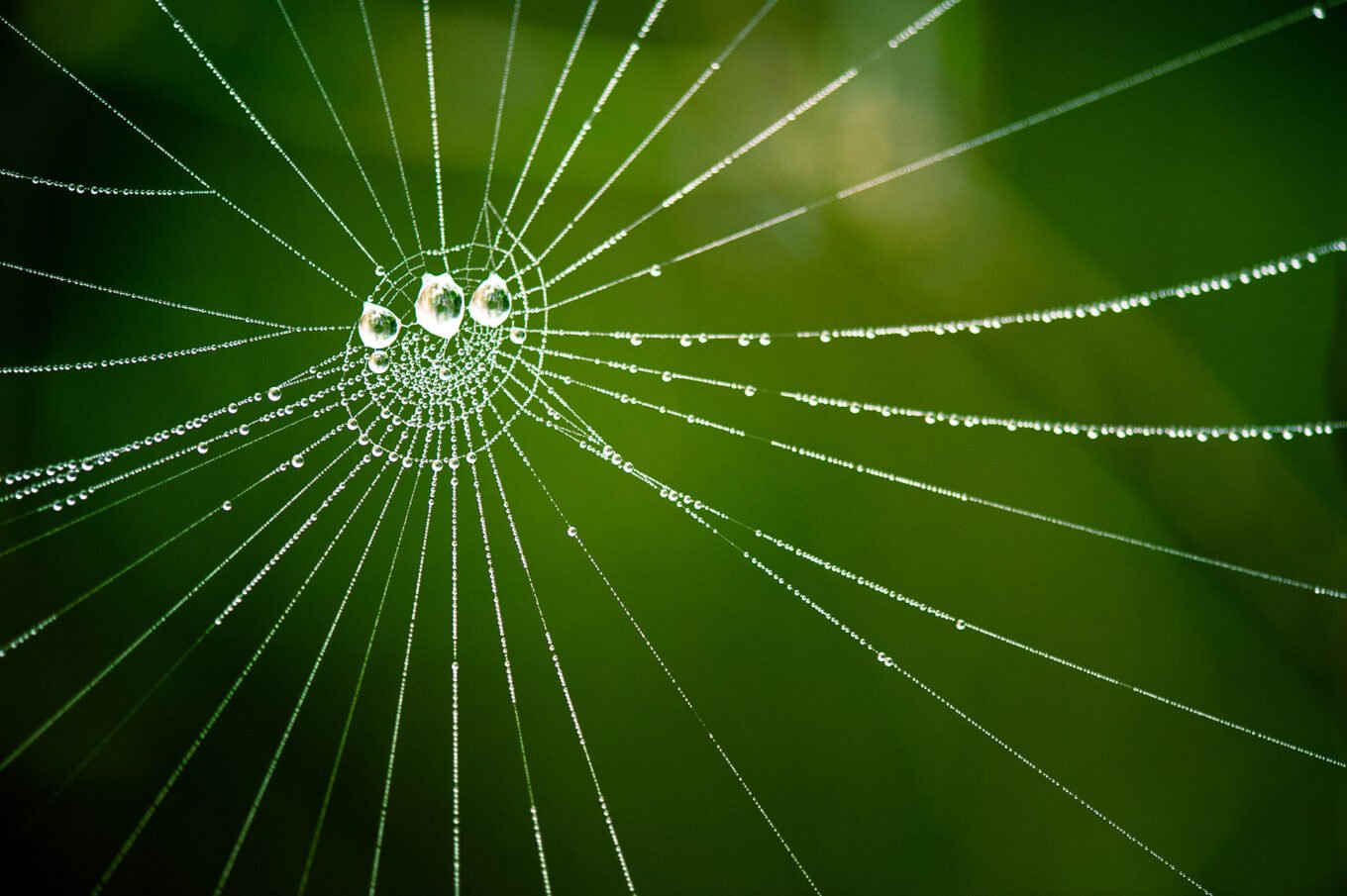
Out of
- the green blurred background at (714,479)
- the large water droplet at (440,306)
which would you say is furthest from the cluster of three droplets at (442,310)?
the green blurred background at (714,479)

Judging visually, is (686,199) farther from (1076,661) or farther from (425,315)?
(1076,661)

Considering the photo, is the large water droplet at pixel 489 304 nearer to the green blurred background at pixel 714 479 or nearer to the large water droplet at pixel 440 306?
the large water droplet at pixel 440 306

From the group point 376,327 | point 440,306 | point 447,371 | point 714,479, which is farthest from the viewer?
point 714,479

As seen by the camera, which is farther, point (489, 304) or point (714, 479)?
point (714, 479)

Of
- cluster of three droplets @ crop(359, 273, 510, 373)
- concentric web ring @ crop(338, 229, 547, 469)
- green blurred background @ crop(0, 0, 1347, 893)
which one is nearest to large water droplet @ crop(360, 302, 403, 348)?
cluster of three droplets @ crop(359, 273, 510, 373)

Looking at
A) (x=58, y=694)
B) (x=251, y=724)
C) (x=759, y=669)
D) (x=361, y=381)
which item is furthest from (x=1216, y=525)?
(x=58, y=694)

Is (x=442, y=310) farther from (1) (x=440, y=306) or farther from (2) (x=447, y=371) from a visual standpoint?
(2) (x=447, y=371)

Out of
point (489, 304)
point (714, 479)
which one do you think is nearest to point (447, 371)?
point (489, 304)
